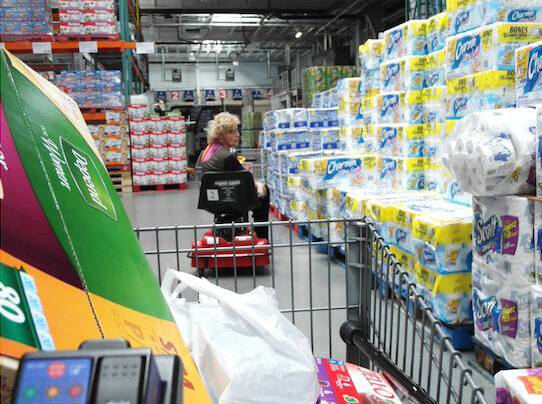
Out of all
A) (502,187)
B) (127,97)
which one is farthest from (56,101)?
(127,97)

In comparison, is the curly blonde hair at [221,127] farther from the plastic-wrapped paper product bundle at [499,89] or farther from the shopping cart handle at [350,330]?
the shopping cart handle at [350,330]

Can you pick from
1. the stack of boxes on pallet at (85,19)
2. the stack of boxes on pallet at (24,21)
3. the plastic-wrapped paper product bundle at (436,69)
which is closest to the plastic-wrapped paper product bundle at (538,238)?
the plastic-wrapped paper product bundle at (436,69)

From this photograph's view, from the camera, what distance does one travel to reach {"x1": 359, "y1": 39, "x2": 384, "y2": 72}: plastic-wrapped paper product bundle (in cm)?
488

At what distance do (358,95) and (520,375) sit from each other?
15.3ft

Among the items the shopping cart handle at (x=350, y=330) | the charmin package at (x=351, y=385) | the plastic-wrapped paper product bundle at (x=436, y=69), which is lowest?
the charmin package at (x=351, y=385)

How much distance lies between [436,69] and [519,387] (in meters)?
3.07

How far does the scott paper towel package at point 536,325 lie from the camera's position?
2.29 metres

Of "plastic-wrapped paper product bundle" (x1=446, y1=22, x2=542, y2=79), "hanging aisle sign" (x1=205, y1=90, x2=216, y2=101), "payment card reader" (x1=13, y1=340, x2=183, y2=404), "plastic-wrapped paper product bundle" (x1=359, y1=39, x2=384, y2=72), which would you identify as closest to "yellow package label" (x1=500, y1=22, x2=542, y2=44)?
"plastic-wrapped paper product bundle" (x1=446, y1=22, x2=542, y2=79)

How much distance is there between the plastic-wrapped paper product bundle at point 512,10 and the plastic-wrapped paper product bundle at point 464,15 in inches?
2.8

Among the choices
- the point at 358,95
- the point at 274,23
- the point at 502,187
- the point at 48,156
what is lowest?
the point at 502,187

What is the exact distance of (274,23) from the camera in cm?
1697

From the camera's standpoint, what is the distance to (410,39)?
421 cm

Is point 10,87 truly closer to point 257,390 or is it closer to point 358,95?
point 257,390

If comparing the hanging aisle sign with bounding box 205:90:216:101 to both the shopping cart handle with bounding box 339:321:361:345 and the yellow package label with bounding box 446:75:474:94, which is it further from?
the shopping cart handle with bounding box 339:321:361:345
